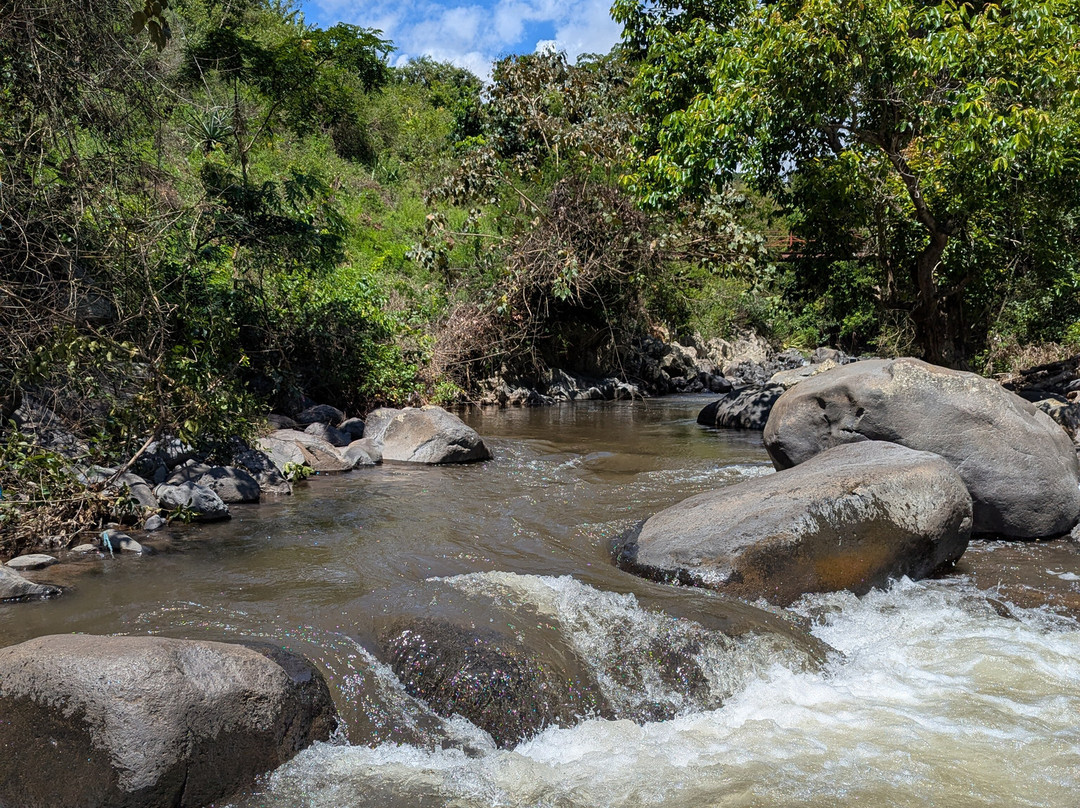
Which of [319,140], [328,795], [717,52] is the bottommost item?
[328,795]

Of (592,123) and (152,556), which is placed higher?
(592,123)

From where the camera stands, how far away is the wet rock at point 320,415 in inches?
422

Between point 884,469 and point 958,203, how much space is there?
5.63 meters

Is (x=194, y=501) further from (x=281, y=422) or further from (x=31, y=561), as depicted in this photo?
(x=281, y=422)

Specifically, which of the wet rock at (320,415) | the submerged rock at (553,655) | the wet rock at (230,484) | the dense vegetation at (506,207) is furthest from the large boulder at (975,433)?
the wet rock at (320,415)

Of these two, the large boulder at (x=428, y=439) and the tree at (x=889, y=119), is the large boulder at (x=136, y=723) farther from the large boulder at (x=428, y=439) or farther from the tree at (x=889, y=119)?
the tree at (x=889, y=119)

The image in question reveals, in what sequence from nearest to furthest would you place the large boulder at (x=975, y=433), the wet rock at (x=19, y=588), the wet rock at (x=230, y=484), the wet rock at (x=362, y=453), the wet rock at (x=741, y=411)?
the wet rock at (x=19, y=588)
the large boulder at (x=975, y=433)
the wet rock at (x=230, y=484)
the wet rock at (x=362, y=453)
the wet rock at (x=741, y=411)

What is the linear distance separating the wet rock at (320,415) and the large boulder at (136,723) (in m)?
7.40

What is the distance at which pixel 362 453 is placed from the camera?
957 cm

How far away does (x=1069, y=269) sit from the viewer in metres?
14.6

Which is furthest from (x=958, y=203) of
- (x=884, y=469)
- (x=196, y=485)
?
(x=196, y=485)

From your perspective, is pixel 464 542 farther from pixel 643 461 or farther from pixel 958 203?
pixel 958 203

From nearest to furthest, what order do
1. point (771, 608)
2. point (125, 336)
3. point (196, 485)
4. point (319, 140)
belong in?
point (771, 608)
point (196, 485)
point (125, 336)
point (319, 140)

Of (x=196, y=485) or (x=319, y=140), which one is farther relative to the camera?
(x=319, y=140)
